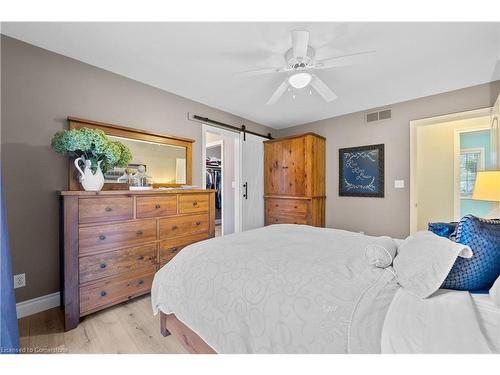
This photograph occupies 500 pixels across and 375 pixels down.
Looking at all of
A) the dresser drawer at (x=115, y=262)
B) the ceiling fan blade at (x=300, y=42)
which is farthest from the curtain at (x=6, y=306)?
the ceiling fan blade at (x=300, y=42)

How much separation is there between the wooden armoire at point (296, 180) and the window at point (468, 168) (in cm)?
239

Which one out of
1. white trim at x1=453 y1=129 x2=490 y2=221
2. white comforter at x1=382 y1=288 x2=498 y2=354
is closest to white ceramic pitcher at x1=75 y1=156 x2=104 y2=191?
white comforter at x1=382 y1=288 x2=498 y2=354

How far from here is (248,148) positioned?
4.03 metres

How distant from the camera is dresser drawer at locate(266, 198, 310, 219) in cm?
367

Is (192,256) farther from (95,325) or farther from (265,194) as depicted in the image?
(265,194)

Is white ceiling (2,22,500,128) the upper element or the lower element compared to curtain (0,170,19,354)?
upper

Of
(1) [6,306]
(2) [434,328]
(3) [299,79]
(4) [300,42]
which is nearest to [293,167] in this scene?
(3) [299,79]

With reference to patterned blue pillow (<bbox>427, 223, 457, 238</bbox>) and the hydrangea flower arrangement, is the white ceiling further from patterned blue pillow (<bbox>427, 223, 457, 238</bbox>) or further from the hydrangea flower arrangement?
patterned blue pillow (<bbox>427, 223, 457, 238</bbox>)

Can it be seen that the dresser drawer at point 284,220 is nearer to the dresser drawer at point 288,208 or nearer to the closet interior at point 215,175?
the dresser drawer at point 288,208

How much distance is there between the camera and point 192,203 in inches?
99.3

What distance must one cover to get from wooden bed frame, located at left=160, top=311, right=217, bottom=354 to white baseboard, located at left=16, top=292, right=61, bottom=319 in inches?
48.9

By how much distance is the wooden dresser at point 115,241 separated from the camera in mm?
1703

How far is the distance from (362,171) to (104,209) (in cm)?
350
